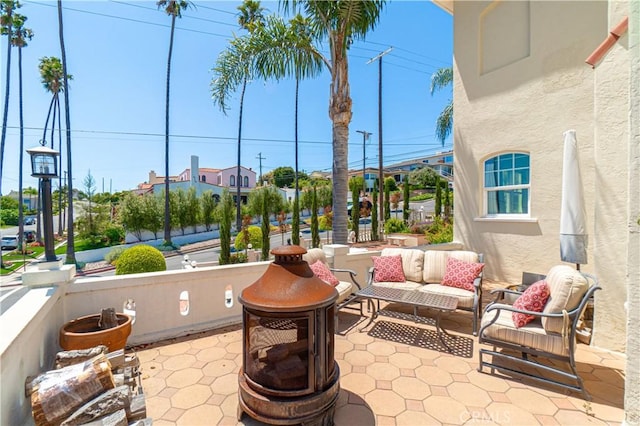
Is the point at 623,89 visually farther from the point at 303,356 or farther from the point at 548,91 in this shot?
the point at 303,356

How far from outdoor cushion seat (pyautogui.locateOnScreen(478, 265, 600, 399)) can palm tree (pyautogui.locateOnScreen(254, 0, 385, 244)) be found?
12.0ft

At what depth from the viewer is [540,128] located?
232 inches

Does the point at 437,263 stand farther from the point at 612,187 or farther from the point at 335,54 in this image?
the point at 335,54

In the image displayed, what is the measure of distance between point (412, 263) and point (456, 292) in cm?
88

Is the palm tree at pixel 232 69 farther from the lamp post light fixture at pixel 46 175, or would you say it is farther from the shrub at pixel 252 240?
the shrub at pixel 252 240

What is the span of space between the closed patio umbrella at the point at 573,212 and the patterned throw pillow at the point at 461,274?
120cm

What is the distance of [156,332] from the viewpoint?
3.76m

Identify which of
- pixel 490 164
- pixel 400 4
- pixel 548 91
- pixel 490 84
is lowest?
pixel 490 164

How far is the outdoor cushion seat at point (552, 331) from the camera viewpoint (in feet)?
8.96

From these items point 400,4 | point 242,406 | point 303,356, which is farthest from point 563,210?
point 400,4

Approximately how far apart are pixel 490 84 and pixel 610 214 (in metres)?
4.40

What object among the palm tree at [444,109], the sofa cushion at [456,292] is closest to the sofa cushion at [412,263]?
the sofa cushion at [456,292]

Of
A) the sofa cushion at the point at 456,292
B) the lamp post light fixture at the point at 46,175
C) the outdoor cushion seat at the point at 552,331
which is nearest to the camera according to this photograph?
the outdoor cushion seat at the point at 552,331

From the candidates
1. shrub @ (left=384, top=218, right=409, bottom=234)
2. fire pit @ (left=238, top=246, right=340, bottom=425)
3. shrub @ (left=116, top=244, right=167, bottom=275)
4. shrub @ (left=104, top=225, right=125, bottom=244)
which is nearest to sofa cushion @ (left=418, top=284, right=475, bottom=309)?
fire pit @ (left=238, top=246, right=340, bottom=425)
